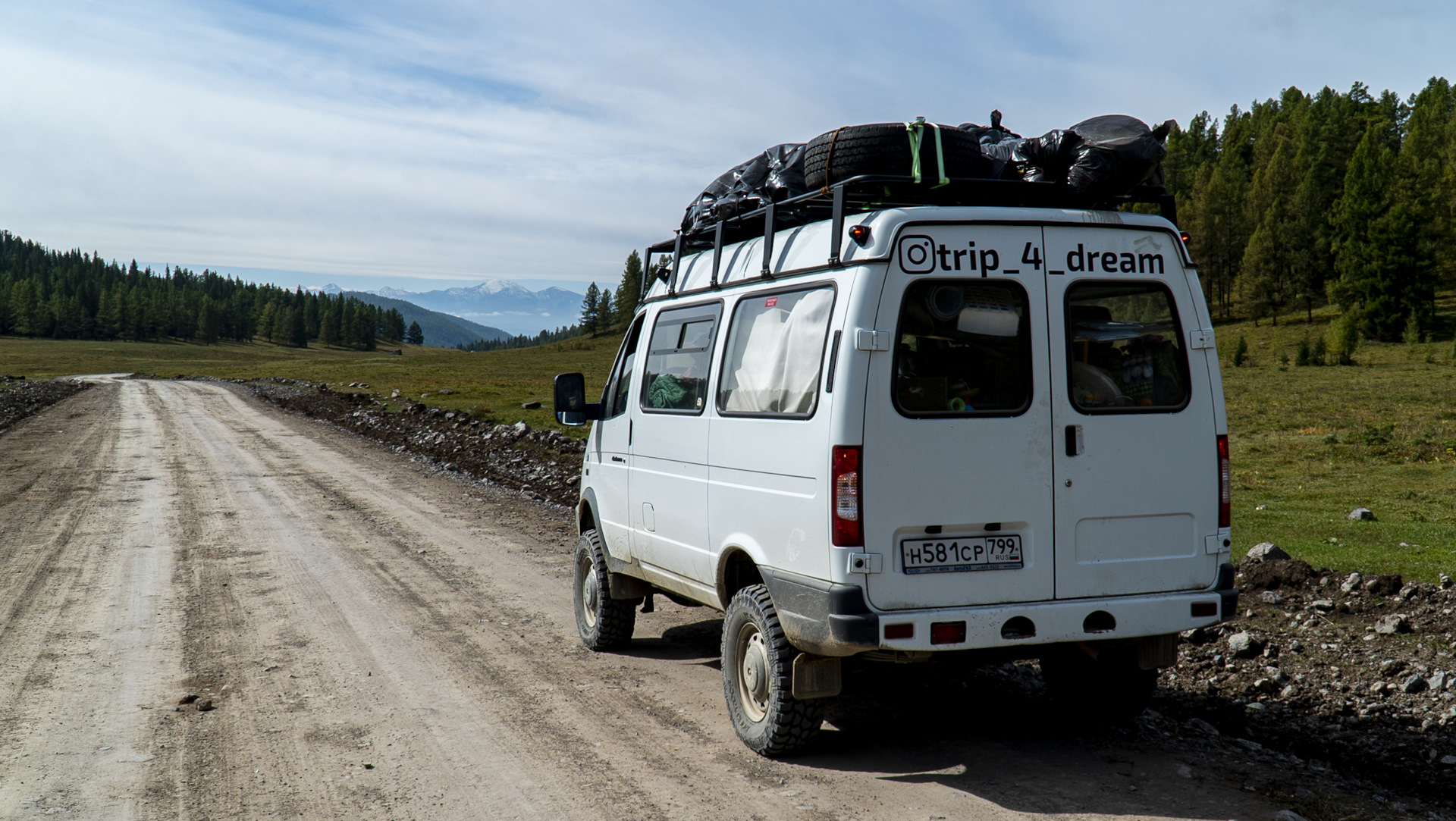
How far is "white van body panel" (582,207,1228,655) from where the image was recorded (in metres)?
4.27

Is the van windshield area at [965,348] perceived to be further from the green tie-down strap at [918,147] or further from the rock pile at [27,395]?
the rock pile at [27,395]

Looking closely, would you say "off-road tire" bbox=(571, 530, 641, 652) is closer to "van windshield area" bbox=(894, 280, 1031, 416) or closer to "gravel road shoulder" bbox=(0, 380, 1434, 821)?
"gravel road shoulder" bbox=(0, 380, 1434, 821)

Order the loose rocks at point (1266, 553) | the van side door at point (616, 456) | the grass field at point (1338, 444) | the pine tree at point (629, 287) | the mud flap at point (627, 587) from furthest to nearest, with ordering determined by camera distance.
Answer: the pine tree at point (629, 287) < the grass field at point (1338, 444) < the loose rocks at point (1266, 553) < the mud flap at point (627, 587) < the van side door at point (616, 456)

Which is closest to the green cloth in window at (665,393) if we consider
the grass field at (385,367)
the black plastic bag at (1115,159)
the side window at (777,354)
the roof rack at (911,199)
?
the side window at (777,354)

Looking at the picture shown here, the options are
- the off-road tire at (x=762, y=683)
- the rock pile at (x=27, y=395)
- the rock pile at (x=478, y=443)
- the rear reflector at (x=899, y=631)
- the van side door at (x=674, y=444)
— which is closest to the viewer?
the rear reflector at (x=899, y=631)

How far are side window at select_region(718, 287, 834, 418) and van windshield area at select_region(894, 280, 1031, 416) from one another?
0.40 m

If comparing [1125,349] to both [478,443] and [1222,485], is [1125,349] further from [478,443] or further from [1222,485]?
[478,443]

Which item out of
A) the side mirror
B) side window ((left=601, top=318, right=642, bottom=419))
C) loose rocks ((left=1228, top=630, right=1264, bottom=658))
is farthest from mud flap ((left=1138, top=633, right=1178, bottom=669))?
the side mirror

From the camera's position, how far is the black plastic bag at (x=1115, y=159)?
476 centimetres

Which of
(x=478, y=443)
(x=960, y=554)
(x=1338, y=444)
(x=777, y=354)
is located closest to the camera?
(x=960, y=554)

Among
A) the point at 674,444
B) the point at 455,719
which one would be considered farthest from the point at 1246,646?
the point at 455,719

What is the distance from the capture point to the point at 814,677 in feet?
15.2

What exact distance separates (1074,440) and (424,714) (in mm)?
3673

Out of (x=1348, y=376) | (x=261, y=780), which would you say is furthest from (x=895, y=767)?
(x=1348, y=376)
